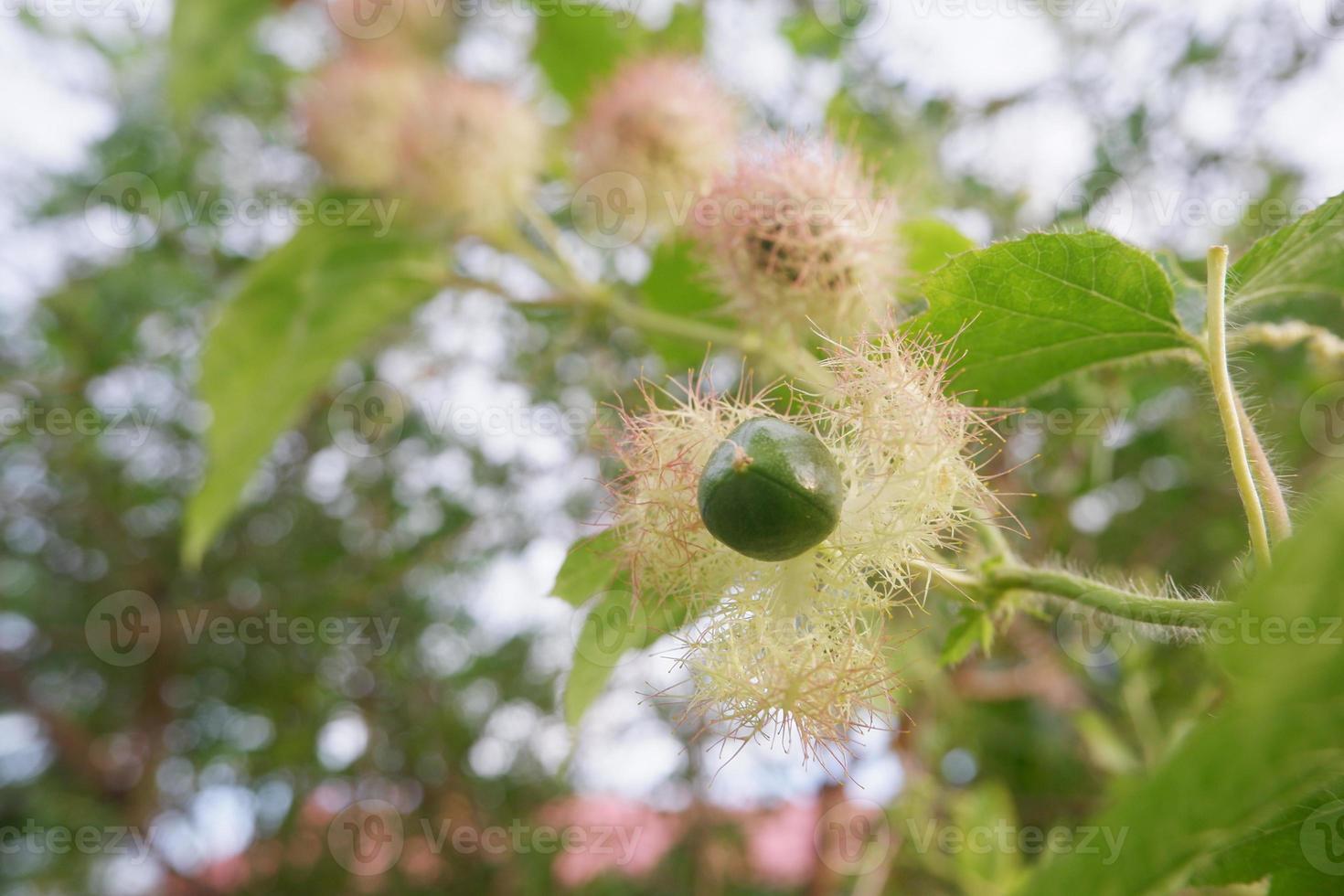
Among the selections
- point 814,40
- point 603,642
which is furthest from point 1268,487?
point 814,40

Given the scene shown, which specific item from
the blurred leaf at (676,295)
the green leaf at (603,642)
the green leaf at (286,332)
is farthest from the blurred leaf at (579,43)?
the green leaf at (603,642)

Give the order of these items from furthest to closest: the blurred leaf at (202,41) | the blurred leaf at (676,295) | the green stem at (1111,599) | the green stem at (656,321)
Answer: the blurred leaf at (202,41) → the blurred leaf at (676,295) → the green stem at (656,321) → the green stem at (1111,599)

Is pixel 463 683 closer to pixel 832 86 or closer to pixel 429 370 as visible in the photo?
pixel 429 370

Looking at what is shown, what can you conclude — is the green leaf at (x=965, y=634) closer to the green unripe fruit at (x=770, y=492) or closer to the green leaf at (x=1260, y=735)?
the green unripe fruit at (x=770, y=492)

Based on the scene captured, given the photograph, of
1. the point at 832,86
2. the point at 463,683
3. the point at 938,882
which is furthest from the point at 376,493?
the point at 938,882

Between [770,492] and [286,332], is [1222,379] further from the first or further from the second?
[286,332]

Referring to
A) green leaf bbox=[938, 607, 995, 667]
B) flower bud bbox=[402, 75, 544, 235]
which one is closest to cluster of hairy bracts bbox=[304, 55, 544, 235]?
flower bud bbox=[402, 75, 544, 235]

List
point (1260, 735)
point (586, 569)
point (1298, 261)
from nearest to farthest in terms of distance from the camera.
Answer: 1. point (1260, 735)
2. point (1298, 261)
3. point (586, 569)
